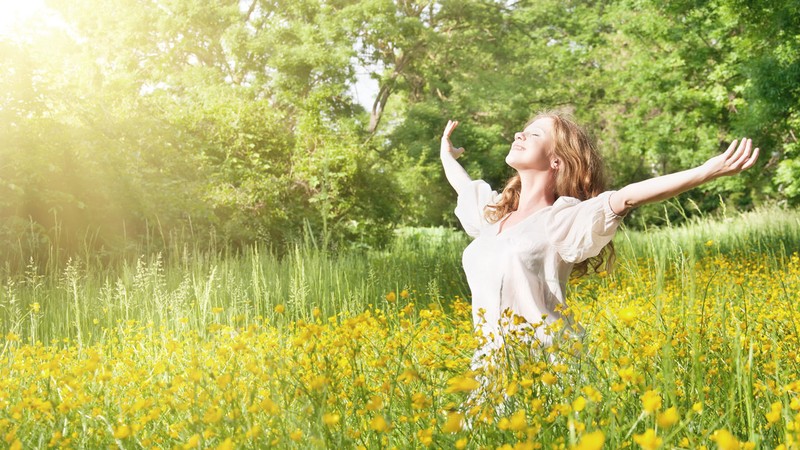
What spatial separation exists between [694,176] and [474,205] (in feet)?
4.12

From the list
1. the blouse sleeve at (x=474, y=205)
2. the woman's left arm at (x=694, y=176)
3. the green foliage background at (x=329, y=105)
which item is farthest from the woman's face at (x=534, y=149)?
the green foliage background at (x=329, y=105)

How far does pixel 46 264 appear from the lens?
25.3 feet

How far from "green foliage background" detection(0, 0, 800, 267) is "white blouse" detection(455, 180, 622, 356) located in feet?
7.41

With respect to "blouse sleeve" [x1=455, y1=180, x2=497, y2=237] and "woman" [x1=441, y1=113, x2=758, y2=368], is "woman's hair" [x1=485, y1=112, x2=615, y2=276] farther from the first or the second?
"blouse sleeve" [x1=455, y1=180, x2=497, y2=237]

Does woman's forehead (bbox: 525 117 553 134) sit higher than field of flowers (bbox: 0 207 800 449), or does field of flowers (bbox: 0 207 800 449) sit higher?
woman's forehead (bbox: 525 117 553 134)

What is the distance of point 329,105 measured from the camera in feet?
61.3

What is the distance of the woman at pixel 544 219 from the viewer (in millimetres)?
2391

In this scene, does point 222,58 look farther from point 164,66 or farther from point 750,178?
point 750,178

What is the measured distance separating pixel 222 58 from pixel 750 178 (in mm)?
14241

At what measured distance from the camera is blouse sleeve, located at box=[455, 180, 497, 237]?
334cm

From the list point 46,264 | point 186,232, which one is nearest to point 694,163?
point 186,232

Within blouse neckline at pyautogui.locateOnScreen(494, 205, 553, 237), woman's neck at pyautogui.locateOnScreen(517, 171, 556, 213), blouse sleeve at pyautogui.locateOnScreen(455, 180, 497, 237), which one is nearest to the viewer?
blouse neckline at pyautogui.locateOnScreen(494, 205, 553, 237)

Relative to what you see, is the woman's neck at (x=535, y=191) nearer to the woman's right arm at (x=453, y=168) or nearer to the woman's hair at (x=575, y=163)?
the woman's hair at (x=575, y=163)

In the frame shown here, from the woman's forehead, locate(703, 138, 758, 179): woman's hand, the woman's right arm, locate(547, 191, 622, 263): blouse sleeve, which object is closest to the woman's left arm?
locate(703, 138, 758, 179): woman's hand
